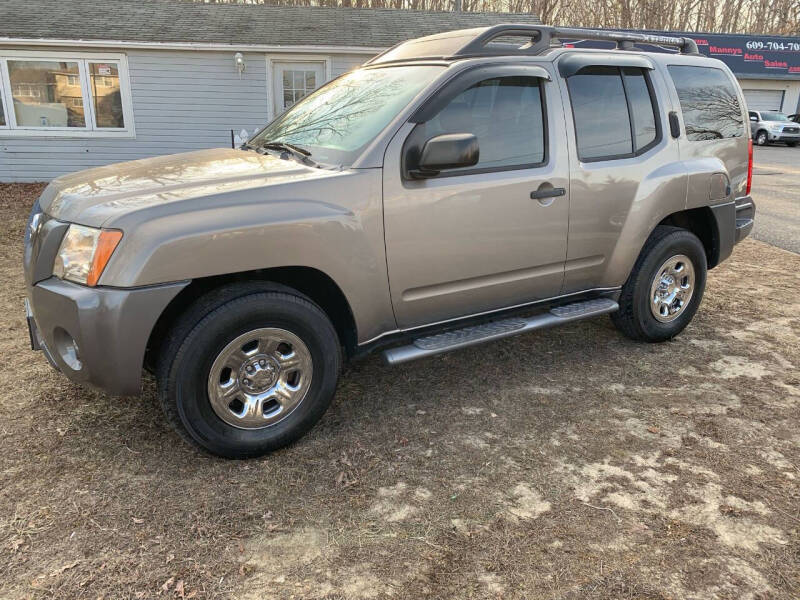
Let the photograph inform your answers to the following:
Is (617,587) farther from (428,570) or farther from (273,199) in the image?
(273,199)

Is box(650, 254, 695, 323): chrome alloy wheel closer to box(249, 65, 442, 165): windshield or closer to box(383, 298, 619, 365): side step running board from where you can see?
box(383, 298, 619, 365): side step running board

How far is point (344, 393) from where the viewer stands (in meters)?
3.82

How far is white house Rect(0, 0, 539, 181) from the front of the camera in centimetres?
1280

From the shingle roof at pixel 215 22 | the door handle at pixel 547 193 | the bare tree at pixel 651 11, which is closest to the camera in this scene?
the door handle at pixel 547 193

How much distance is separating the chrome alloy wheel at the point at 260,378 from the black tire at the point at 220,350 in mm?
28

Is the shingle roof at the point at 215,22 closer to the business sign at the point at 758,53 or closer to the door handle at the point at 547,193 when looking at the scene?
the door handle at the point at 547,193

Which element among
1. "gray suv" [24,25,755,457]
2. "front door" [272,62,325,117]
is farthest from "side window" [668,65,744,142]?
"front door" [272,62,325,117]

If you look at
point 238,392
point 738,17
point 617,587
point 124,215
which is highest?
point 738,17

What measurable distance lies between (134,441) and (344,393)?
4.01 feet

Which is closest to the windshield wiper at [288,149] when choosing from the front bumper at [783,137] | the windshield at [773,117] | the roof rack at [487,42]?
the roof rack at [487,42]

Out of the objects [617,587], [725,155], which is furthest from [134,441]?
[725,155]

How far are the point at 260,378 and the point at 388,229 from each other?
99cm

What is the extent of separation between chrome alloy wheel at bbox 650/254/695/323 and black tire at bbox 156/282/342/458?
2.53 metres

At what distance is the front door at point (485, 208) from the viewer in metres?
3.24
